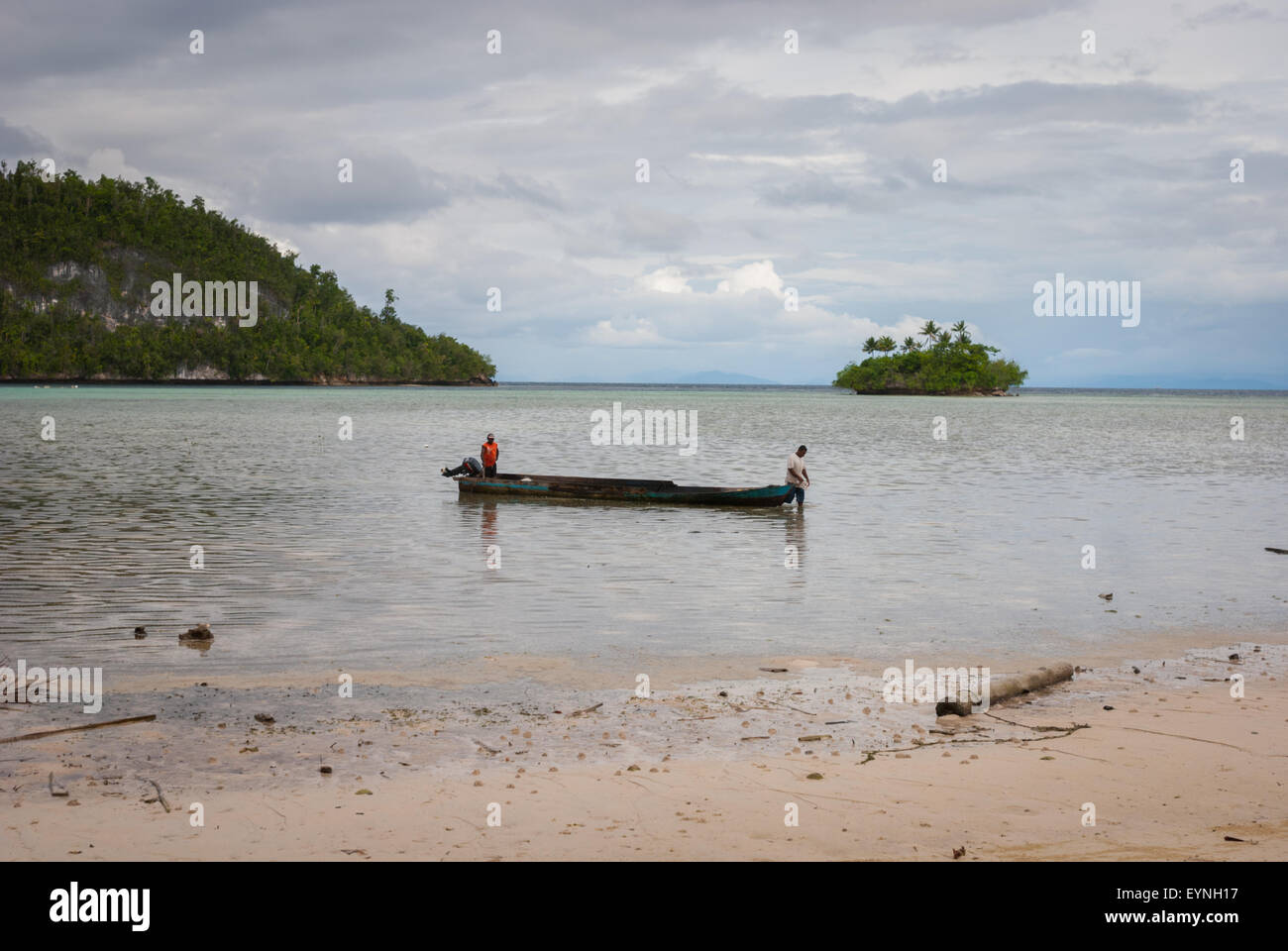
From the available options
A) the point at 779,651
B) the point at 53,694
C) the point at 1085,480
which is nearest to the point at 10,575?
the point at 53,694

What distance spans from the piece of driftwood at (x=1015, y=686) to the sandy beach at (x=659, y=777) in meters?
0.14

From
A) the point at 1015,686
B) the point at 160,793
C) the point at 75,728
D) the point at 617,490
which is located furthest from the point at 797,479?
the point at 160,793

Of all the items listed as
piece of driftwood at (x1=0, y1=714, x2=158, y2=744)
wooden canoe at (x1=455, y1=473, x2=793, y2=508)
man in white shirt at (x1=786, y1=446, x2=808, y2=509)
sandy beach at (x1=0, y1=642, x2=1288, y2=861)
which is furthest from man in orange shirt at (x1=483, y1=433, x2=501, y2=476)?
piece of driftwood at (x1=0, y1=714, x2=158, y2=744)

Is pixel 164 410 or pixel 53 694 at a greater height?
pixel 164 410

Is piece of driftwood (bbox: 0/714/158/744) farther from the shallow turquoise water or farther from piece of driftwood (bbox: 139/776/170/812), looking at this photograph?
the shallow turquoise water

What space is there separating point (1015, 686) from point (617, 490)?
20409 mm

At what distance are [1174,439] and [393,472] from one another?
176 feet

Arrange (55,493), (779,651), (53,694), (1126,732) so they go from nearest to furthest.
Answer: (1126,732) → (53,694) → (779,651) → (55,493)

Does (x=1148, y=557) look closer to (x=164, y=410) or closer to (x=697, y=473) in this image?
(x=697, y=473)

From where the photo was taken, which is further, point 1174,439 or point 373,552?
point 1174,439

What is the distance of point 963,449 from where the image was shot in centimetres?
5962

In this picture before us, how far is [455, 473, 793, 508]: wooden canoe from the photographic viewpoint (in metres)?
29.3

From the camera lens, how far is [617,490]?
31016mm

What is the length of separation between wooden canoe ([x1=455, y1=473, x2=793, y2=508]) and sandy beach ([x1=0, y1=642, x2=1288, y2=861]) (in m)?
17.7
